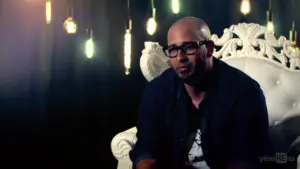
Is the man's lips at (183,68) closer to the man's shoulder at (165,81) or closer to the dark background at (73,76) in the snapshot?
the man's shoulder at (165,81)

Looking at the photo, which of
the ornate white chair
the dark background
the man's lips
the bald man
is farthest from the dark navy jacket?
the dark background

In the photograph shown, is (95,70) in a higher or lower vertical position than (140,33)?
lower

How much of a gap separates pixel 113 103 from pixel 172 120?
99.1 inches

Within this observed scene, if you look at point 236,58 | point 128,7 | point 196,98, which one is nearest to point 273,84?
point 236,58

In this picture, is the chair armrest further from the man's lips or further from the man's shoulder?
the man's lips

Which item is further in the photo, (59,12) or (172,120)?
(59,12)

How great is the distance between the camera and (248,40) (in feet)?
7.83

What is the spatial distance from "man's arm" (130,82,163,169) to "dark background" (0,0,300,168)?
7.02 ft

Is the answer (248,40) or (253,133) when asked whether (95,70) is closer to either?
(248,40)

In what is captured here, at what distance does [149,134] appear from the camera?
62.4 inches

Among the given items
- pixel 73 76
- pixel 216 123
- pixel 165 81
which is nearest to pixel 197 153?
pixel 216 123

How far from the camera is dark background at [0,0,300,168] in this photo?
3.55 metres

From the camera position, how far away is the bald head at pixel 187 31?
4.98 ft

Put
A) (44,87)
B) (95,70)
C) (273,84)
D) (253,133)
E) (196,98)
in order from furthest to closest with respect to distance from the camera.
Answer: (95,70) → (44,87) → (273,84) → (196,98) → (253,133)
